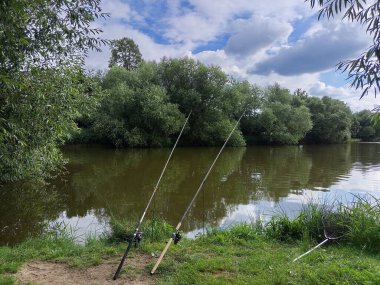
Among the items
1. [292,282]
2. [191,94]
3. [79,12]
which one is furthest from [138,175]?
[191,94]

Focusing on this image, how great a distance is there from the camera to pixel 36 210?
992 cm

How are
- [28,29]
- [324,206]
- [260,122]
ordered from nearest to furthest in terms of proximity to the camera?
1. [28,29]
2. [324,206]
3. [260,122]

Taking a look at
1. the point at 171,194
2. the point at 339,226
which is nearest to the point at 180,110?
the point at 171,194

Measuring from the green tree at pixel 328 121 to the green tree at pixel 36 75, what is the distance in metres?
48.5

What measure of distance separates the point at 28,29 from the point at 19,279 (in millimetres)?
4274

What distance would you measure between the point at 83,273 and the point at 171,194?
8310mm

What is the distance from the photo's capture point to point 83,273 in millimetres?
4273

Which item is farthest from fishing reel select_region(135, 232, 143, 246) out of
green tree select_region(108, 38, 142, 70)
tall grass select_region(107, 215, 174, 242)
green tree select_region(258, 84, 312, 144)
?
green tree select_region(108, 38, 142, 70)

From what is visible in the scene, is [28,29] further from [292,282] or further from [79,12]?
[292,282]

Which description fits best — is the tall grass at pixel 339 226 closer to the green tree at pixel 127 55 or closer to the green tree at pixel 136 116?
the green tree at pixel 136 116

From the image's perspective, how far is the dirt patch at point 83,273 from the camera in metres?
4.00

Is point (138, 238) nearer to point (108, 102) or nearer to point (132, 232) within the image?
point (132, 232)

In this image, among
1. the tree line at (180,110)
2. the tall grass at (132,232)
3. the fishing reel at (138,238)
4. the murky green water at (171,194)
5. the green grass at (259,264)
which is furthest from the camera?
the tree line at (180,110)

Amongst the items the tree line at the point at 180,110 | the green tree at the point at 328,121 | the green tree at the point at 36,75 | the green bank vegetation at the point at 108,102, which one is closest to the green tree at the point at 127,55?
the green bank vegetation at the point at 108,102
